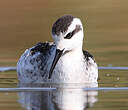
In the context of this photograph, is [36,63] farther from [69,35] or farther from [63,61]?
[69,35]

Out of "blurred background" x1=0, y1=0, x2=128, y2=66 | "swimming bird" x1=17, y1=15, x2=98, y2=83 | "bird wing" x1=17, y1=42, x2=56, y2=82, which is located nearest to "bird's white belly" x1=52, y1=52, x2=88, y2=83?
"swimming bird" x1=17, y1=15, x2=98, y2=83

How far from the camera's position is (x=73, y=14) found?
103 ft

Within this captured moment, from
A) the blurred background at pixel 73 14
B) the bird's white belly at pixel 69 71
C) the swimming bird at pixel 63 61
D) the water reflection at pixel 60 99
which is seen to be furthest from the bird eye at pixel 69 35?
the blurred background at pixel 73 14

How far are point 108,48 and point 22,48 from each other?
2980mm

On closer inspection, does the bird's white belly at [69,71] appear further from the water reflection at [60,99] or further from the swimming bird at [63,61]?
the water reflection at [60,99]

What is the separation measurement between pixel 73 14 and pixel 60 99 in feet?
49.1

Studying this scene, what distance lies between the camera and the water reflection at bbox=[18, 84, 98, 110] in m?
15.8

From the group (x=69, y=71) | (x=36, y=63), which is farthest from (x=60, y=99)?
(x=36, y=63)

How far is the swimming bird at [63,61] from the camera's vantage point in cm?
1836

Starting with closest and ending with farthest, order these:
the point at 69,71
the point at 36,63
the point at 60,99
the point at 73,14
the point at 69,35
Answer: the point at 60,99, the point at 69,35, the point at 69,71, the point at 36,63, the point at 73,14

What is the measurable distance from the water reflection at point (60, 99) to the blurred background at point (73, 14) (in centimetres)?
375

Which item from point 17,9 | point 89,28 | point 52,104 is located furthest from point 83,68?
point 17,9

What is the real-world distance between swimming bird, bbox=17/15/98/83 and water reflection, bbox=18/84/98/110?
83 cm

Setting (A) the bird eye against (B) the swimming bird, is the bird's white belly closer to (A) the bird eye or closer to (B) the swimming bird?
(B) the swimming bird
